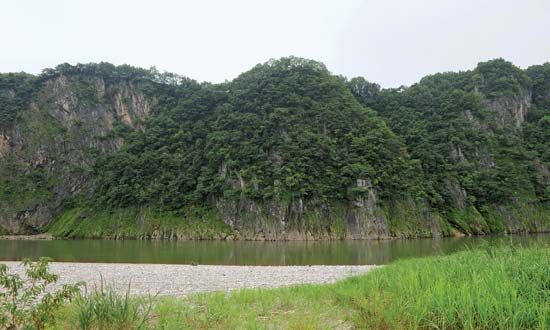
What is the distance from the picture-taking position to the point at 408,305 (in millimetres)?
6742

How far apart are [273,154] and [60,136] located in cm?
6169

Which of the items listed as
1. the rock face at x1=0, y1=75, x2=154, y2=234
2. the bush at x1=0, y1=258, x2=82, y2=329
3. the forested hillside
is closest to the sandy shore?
the bush at x1=0, y1=258, x2=82, y2=329

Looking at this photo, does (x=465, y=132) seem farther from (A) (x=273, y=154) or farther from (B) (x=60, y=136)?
(B) (x=60, y=136)

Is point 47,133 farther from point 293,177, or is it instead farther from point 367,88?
point 367,88

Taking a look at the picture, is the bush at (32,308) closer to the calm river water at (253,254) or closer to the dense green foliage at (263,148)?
→ the calm river water at (253,254)

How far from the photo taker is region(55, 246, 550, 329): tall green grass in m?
5.80

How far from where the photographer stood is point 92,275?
22219 mm

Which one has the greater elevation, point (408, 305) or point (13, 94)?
point (13, 94)

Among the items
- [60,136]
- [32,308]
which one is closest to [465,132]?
[32,308]

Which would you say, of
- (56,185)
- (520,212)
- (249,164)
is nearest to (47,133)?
(56,185)

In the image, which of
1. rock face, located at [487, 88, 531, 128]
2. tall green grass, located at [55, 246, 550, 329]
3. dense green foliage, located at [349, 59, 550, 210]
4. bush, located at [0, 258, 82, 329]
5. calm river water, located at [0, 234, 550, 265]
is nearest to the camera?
tall green grass, located at [55, 246, 550, 329]

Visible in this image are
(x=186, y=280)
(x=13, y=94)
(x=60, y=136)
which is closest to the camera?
(x=186, y=280)

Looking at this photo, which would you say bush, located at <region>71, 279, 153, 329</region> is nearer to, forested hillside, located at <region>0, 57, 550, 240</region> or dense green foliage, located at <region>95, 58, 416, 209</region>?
forested hillside, located at <region>0, 57, 550, 240</region>

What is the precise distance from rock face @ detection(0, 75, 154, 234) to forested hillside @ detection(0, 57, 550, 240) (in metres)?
0.30
